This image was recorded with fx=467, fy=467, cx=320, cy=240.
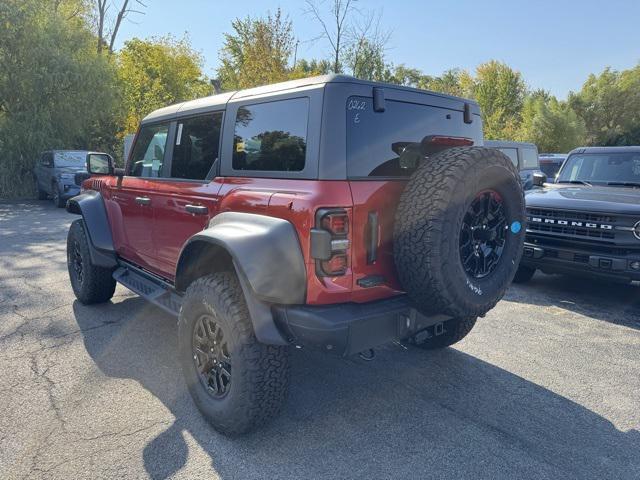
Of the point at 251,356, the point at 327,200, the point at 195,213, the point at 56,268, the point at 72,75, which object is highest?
the point at 72,75

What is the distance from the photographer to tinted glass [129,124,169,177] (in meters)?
3.86

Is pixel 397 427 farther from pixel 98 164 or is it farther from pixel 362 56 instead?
pixel 362 56

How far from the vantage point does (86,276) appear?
15.4 ft

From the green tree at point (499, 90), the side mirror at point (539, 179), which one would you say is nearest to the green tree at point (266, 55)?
the side mirror at point (539, 179)

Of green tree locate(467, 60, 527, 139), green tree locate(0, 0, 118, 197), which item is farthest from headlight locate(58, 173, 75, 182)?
green tree locate(467, 60, 527, 139)

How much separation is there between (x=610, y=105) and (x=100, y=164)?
141 ft

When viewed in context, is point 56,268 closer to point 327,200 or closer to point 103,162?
point 103,162

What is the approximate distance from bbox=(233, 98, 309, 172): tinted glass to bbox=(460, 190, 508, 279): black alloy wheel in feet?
3.29

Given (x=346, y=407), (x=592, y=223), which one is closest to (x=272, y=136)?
(x=346, y=407)

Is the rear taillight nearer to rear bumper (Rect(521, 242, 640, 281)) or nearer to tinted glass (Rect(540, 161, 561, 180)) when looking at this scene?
rear bumper (Rect(521, 242, 640, 281))

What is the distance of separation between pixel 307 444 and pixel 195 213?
64.1 inches

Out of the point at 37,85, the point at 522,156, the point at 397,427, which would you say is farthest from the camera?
the point at 37,85

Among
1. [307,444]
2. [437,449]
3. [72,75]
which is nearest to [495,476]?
[437,449]

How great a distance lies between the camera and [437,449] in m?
2.59
